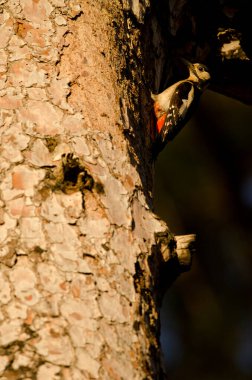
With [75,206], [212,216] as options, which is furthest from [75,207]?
[212,216]

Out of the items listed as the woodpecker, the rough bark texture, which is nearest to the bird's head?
the woodpecker

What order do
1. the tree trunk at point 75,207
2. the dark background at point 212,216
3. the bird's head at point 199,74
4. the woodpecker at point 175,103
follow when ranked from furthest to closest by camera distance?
the dark background at point 212,216, the bird's head at point 199,74, the woodpecker at point 175,103, the tree trunk at point 75,207

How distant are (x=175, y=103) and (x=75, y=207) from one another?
1.95m

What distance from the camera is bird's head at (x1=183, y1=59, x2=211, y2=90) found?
362 centimetres

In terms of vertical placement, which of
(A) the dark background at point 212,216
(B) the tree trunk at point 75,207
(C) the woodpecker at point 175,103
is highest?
(B) the tree trunk at point 75,207

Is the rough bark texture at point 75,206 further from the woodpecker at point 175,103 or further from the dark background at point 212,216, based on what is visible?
the dark background at point 212,216

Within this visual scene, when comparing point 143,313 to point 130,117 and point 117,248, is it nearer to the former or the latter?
point 117,248

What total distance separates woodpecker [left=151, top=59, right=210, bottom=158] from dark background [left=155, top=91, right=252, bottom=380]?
278cm

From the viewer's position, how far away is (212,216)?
743 cm

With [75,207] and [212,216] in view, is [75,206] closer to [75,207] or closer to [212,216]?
[75,207]

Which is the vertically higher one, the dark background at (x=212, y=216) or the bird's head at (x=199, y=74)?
the bird's head at (x=199, y=74)

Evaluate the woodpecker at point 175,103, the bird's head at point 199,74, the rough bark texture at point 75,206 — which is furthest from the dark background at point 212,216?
the rough bark texture at point 75,206

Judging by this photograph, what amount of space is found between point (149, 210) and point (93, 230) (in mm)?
290

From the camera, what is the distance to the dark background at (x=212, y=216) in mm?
7250
